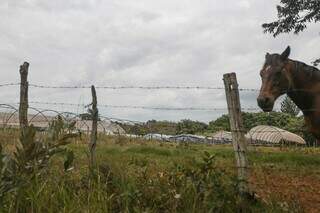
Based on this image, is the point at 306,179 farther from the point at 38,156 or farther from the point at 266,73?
the point at 38,156

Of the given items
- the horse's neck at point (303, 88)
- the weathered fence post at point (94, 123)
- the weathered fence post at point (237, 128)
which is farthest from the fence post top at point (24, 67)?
the horse's neck at point (303, 88)

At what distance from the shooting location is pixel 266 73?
23.7ft

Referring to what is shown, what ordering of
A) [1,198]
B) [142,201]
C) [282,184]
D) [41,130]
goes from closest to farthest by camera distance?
[1,198] → [142,201] → [41,130] → [282,184]

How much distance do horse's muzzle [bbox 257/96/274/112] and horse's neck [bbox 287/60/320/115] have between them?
80 cm

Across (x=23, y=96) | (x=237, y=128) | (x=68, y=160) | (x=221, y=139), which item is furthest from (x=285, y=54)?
(x=221, y=139)

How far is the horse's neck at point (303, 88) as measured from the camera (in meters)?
7.55

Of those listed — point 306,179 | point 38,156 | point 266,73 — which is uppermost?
point 266,73

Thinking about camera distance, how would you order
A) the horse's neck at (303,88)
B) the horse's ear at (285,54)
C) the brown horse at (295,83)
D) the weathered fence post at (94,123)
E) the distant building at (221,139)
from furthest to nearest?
the distant building at (221,139), the horse's neck at (303,88), the horse's ear at (285,54), the brown horse at (295,83), the weathered fence post at (94,123)

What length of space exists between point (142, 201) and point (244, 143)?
152 cm

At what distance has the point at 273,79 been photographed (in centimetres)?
716

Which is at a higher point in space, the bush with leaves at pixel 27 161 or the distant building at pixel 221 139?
the distant building at pixel 221 139

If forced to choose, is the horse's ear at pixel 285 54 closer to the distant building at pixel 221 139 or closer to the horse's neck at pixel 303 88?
the horse's neck at pixel 303 88

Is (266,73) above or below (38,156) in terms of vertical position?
above

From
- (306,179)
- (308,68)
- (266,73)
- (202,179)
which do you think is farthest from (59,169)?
(306,179)
